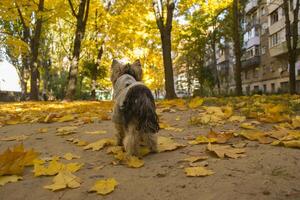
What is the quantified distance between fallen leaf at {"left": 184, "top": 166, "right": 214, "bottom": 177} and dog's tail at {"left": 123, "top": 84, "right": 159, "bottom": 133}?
714 millimetres

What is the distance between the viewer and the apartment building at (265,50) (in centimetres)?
4125

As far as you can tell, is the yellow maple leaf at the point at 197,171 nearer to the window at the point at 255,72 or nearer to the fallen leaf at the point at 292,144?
the fallen leaf at the point at 292,144

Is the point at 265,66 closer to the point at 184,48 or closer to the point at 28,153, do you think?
the point at 184,48

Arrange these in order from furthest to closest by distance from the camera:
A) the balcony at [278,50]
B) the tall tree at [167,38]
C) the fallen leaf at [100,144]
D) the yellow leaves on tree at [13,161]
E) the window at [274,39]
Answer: the window at [274,39], the balcony at [278,50], the tall tree at [167,38], the fallen leaf at [100,144], the yellow leaves on tree at [13,161]

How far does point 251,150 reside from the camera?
155 inches

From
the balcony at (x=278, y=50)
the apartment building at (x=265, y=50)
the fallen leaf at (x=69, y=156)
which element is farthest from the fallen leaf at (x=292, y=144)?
the balcony at (x=278, y=50)

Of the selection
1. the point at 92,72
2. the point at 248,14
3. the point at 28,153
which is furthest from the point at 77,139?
the point at 248,14

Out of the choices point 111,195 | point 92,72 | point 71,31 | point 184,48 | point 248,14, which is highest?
point 248,14

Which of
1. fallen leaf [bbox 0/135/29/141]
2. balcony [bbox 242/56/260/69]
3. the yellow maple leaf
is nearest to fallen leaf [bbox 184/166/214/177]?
the yellow maple leaf

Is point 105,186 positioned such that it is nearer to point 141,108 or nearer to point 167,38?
point 141,108

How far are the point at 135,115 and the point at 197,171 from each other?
3.09 ft

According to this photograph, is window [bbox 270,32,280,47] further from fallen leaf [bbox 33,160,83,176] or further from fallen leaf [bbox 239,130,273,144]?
fallen leaf [bbox 33,160,83,176]

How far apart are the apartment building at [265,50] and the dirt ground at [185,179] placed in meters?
34.5

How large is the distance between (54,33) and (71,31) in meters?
4.87
